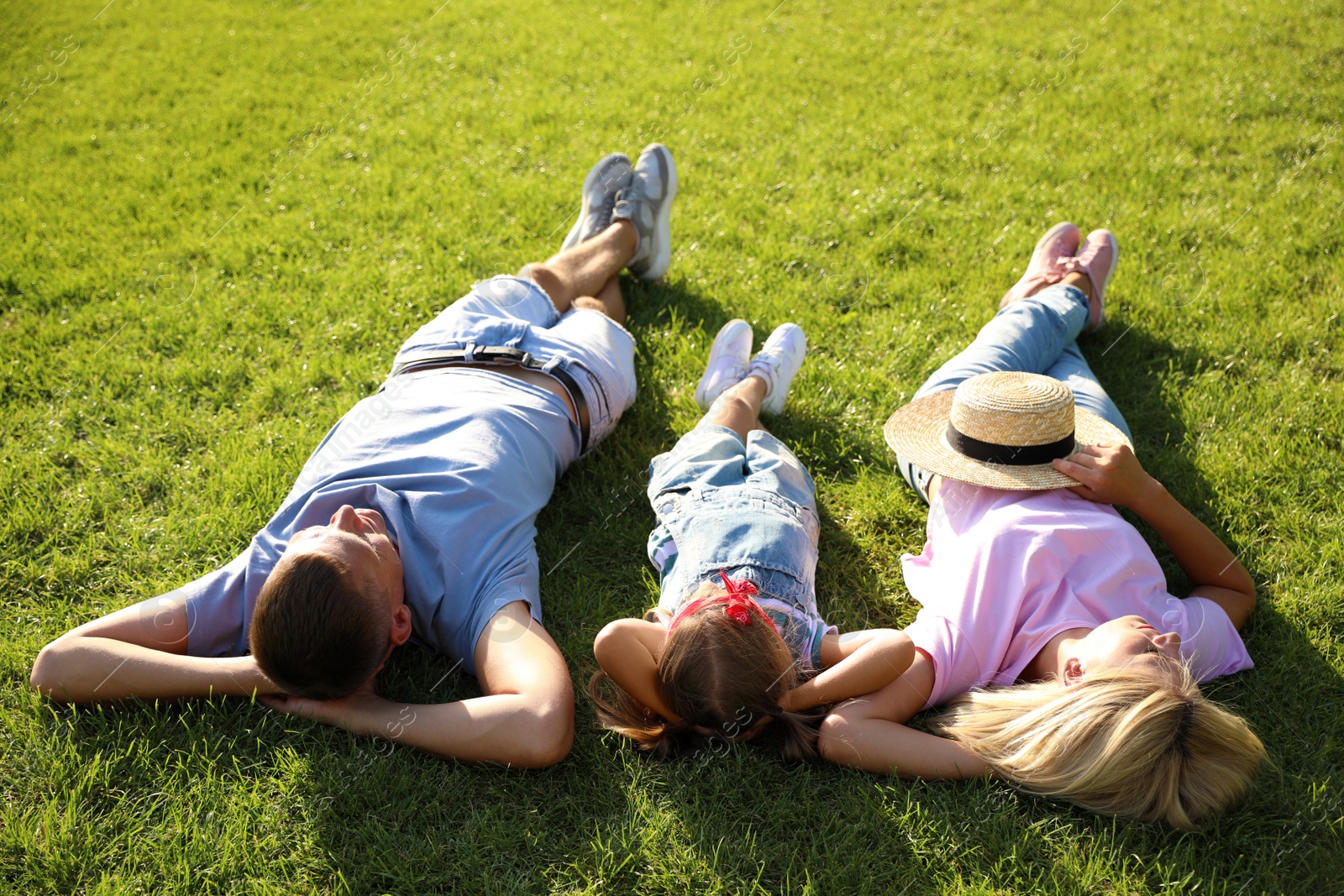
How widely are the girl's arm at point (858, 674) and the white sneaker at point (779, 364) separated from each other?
1605 mm

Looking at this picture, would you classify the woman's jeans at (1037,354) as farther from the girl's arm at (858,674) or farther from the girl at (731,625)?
the girl's arm at (858,674)

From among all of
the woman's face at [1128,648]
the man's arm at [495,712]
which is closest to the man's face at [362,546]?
the man's arm at [495,712]

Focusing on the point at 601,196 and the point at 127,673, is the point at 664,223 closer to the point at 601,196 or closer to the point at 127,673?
the point at 601,196

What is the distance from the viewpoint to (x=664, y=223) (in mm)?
5309

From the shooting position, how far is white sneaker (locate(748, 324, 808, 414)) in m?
4.34

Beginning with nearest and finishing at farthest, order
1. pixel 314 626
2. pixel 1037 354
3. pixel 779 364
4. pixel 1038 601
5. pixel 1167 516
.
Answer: pixel 314 626 → pixel 1038 601 → pixel 1167 516 → pixel 1037 354 → pixel 779 364

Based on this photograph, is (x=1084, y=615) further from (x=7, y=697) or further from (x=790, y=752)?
(x=7, y=697)

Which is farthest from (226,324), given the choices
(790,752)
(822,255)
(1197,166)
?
(1197,166)

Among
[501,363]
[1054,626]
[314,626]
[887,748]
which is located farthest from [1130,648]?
[501,363]

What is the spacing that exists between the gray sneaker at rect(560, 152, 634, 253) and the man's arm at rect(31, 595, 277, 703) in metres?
3.08

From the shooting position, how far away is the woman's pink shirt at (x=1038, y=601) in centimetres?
311

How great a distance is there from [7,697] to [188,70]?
268 inches

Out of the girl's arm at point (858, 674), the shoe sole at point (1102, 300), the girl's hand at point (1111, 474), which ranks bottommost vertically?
the girl's arm at point (858, 674)

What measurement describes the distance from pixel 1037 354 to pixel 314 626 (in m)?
3.29
